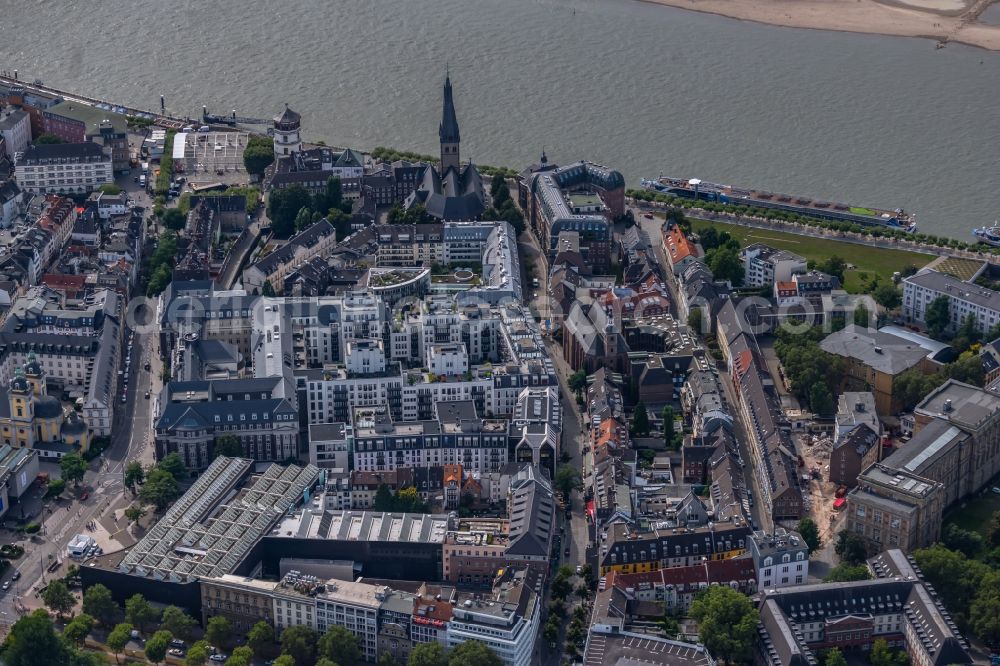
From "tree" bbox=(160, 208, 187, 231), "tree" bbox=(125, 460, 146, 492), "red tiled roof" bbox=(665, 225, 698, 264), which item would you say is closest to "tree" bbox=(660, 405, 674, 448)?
"red tiled roof" bbox=(665, 225, 698, 264)

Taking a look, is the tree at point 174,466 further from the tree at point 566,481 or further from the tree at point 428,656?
the tree at point 428,656

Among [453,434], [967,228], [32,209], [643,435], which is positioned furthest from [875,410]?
[32,209]

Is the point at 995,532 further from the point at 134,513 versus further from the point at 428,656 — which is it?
the point at 134,513

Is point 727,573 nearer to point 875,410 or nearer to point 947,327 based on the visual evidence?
point 875,410

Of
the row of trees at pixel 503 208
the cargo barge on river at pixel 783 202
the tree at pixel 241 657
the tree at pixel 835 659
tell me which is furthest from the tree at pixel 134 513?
the cargo barge on river at pixel 783 202

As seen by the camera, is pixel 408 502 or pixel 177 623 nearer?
pixel 177 623

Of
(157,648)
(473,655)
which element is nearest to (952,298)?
(473,655)
